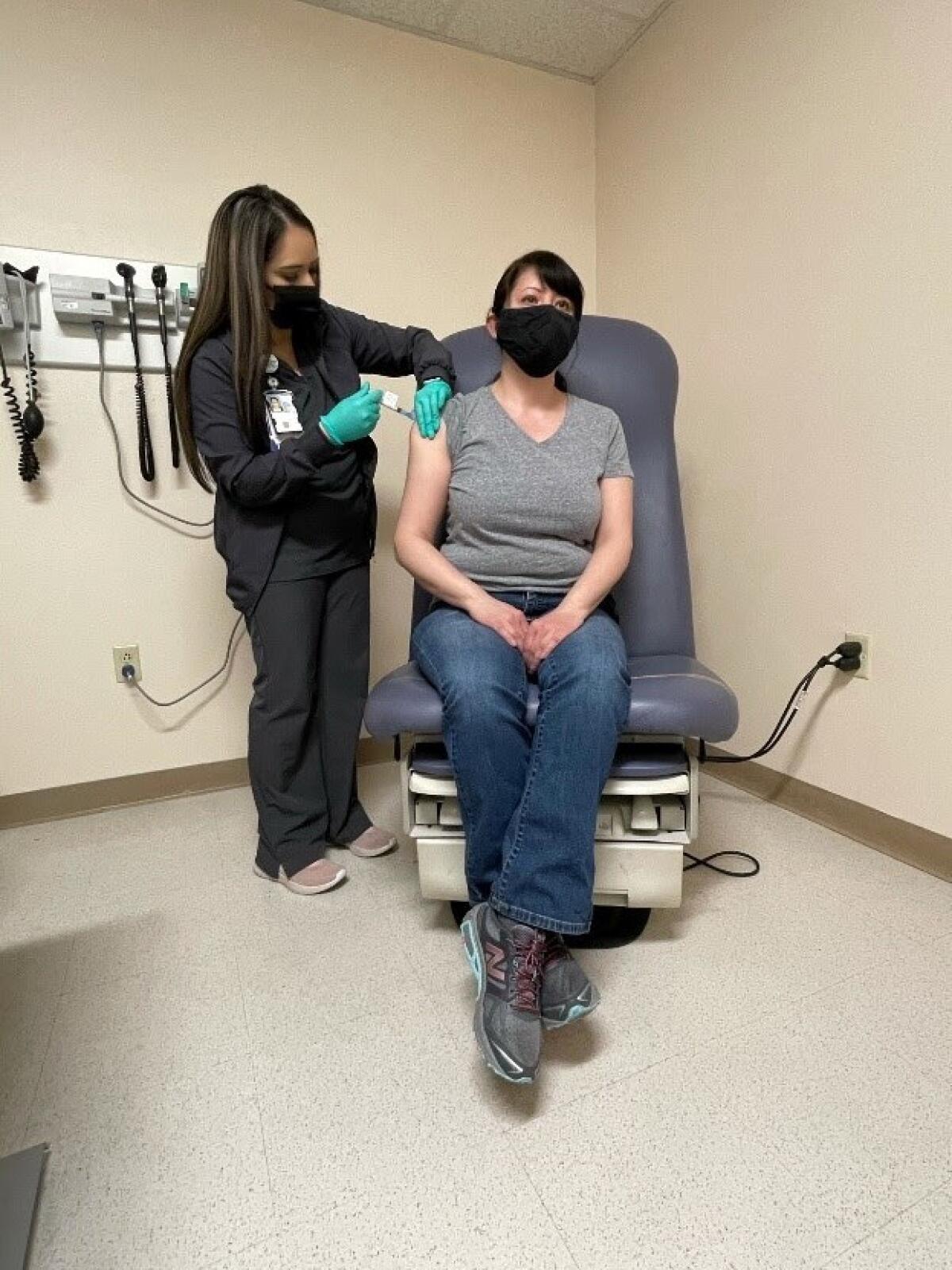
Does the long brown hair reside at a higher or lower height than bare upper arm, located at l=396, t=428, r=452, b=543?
higher

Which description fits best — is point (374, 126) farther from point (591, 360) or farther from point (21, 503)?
point (21, 503)

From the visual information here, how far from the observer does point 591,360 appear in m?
1.44

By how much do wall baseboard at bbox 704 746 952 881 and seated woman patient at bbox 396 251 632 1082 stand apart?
738 millimetres

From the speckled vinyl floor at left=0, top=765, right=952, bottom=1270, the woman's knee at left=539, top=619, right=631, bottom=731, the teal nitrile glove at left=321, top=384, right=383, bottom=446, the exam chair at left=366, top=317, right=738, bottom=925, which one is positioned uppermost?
the teal nitrile glove at left=321, top=384, right=383, bottom=446

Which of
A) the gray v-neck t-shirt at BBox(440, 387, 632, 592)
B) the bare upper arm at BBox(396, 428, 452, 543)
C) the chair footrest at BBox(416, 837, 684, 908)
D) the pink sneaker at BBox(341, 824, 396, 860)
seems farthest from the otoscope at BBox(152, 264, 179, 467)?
the chair footrest at BBox(416, 837, 684, 908)

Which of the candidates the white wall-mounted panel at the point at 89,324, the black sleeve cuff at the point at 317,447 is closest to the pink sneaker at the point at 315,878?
the black sleeve cuff at the point at 317,447

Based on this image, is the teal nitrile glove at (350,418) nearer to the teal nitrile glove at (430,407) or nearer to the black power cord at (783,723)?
the teal nitrile glove at (430,407)

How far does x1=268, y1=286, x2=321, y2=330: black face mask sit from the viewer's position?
1.28m

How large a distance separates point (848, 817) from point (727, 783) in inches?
14.2

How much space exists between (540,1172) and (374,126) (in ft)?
7.64

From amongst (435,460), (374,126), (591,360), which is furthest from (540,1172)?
(374,126)

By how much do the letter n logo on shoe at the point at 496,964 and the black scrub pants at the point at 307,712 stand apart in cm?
61

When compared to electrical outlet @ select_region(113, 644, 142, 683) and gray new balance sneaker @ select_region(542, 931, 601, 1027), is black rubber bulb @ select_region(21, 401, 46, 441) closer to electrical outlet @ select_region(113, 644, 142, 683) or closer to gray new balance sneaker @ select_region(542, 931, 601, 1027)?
electrical outlet @ select_region(113, 644, 142, 683)

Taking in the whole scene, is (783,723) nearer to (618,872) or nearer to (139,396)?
(618,872)
